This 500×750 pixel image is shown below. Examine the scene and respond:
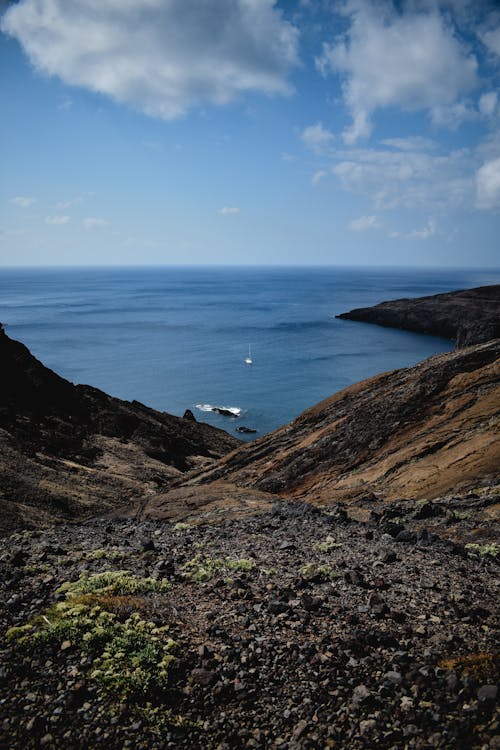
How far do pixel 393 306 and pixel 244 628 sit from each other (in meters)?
179

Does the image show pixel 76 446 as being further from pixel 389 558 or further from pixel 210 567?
pixel 389 558

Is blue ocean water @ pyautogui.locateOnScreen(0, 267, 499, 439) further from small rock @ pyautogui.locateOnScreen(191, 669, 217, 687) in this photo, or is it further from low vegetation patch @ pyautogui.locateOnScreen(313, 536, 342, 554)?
small rock @ pyautogui.locateOnScreen(191, 669, 217, 687)

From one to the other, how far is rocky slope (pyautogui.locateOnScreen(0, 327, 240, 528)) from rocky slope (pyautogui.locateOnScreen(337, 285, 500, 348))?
116192 millimetres

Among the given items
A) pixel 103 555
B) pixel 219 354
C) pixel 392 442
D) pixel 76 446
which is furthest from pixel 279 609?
pixel 219 354

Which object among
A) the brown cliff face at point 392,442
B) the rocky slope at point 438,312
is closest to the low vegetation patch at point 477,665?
the brown cliff face at point 392,442

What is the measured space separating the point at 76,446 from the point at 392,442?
2947cm

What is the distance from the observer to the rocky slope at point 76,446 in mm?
27516

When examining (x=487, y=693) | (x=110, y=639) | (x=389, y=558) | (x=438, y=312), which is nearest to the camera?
(x=487, y=693)

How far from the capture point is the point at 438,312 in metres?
156

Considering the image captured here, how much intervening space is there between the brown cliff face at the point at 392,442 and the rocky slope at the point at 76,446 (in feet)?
25.3

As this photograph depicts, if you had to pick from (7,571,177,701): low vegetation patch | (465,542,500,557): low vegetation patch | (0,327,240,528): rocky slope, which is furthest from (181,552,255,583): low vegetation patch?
(0,327,240,528): rocky slope

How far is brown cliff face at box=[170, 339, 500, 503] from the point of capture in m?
20.4

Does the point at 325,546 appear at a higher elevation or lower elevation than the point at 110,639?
lower

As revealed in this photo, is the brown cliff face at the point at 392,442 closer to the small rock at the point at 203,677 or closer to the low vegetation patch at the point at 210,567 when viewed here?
the low vegetation patch at the point at 210,567
